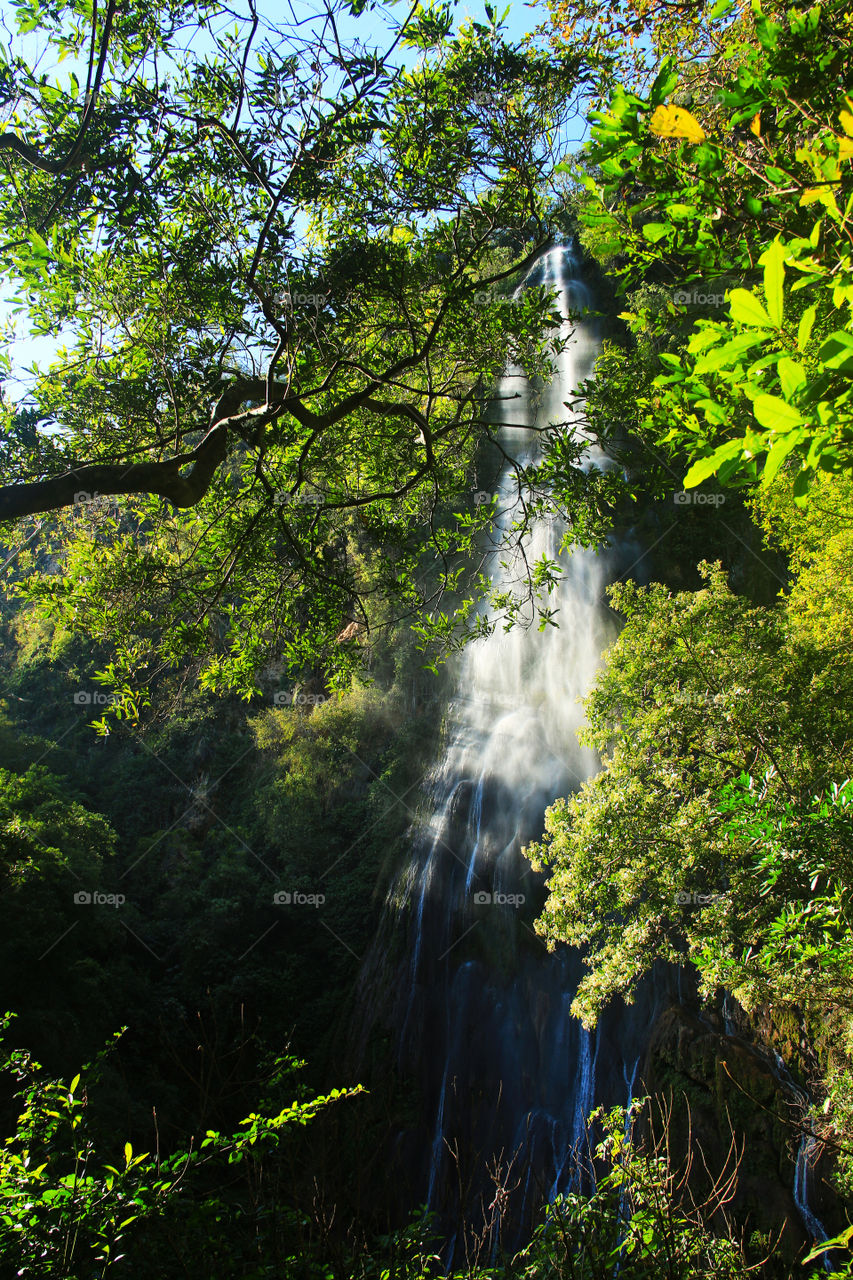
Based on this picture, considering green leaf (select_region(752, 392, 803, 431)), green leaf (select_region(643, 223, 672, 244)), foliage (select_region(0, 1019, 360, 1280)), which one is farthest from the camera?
foliage (select_region(0, 1019, 360, 1280))

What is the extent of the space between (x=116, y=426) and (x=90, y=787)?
18248 mm

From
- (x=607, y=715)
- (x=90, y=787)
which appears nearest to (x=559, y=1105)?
(x=607, y=715)

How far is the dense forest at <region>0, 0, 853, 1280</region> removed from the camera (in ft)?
6.82

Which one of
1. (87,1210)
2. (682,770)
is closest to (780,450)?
(87,1210)

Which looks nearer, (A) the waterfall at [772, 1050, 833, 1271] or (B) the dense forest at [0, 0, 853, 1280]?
(B) the dense forest at [0, 0, 853, 1280]

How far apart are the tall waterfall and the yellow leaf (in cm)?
686

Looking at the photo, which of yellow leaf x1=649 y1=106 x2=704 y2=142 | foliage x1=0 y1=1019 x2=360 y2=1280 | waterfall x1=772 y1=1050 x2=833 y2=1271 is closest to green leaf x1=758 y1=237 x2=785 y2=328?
yellow leaf x1=649 y1=106 x2=704 y2=142

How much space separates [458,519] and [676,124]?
4933 mm

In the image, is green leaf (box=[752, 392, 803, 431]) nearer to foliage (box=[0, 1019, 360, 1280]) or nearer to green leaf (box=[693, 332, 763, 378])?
green leaf (box=[693, 332, 763, 378])

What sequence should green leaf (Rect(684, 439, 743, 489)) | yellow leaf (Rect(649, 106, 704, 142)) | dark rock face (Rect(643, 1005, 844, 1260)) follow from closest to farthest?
green leaf (Rect(684, 439, 743, 489)) < yellow leaf (Rect(649, 106, 704, 142)) < dark rock face (Rect(643, 1005, 844, 1260))

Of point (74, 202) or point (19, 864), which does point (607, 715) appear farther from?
point (19, 864)

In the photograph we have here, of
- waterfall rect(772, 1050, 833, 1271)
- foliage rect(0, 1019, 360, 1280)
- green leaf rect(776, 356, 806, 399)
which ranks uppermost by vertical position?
green leaf rect(776, 356, 806, 399)

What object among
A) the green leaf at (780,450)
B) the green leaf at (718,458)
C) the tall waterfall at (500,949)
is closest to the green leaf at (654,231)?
the green leaf at (718,458)

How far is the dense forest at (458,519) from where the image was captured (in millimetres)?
2080
